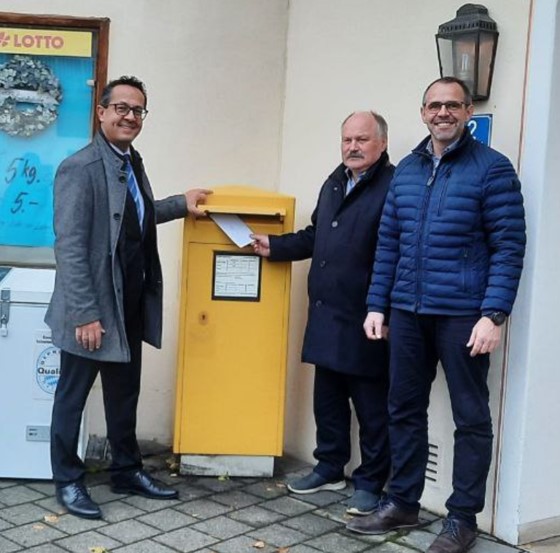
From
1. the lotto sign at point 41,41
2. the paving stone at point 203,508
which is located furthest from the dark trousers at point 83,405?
the lotto sign at point 41,41

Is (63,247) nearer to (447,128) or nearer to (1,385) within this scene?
(1,385)

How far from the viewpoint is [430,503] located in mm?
4652

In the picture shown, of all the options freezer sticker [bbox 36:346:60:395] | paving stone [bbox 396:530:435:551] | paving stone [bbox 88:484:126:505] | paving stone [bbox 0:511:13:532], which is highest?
freezer sticker [bbox 36:346:60:395]

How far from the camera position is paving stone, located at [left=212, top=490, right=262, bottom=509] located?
15.3 feet

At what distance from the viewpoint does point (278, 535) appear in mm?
4281

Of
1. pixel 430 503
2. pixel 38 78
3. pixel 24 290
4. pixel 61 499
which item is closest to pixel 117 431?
pixel 61 499

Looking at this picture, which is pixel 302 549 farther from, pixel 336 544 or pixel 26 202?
pixel 26 202

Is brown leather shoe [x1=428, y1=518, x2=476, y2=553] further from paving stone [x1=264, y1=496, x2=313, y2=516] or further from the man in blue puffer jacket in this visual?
paving stone [x1=264, y1=496, x2=313, y2=516]

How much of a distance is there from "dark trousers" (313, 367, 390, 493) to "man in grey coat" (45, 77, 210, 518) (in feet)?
2.85

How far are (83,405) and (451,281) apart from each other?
74.7 inches

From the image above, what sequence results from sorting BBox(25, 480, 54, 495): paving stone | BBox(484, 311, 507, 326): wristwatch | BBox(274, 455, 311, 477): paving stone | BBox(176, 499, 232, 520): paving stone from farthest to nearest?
BBox(274, 455, 311, 477): paving stone, BBox(25, 480, 54, 495): paving stone, BBox(176, 499, 232, 520): paving stone, BBox(484, 311, 507, 326): wristwatch


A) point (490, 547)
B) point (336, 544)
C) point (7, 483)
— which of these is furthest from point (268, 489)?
point (7, 483)

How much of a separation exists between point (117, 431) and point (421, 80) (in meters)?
2.40

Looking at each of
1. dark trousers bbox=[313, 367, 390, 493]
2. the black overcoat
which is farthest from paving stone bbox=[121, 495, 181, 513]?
the black overcoat
